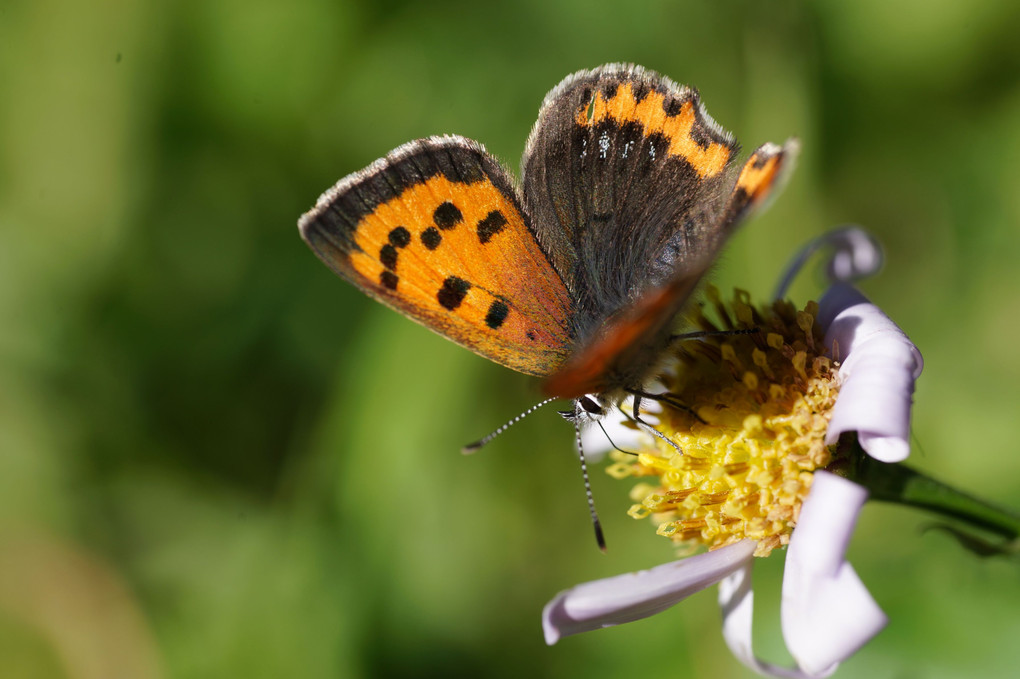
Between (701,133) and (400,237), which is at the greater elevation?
(701,133)

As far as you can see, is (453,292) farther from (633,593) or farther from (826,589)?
(826,589)

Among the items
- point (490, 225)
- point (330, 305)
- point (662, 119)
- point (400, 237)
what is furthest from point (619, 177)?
point (330, 305)

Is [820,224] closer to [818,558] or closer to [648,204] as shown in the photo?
[648,204]

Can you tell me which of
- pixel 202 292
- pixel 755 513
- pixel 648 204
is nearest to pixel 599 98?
pixel 648 204

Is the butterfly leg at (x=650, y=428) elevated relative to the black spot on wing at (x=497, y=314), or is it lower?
lower

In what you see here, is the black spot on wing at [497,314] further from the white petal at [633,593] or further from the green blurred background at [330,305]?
the green blurred background at [330,305]

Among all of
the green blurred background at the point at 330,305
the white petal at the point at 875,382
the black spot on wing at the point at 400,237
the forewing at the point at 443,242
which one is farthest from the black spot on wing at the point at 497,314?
the green blurred background at the point at 330,305

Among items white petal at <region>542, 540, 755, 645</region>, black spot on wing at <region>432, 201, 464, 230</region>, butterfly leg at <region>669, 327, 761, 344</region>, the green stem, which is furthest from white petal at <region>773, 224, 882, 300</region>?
black spot on wing at <region>432, 201, 464, 230</region>
